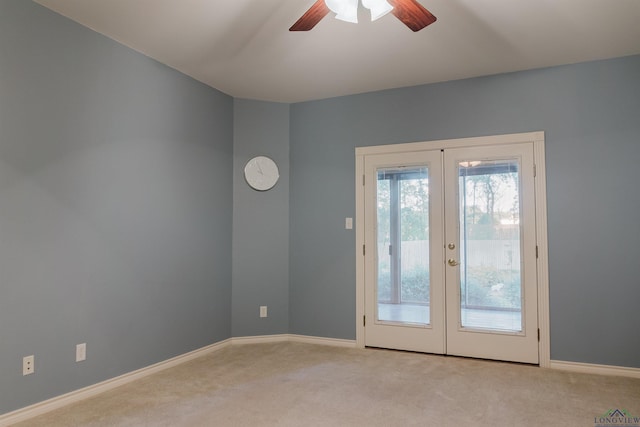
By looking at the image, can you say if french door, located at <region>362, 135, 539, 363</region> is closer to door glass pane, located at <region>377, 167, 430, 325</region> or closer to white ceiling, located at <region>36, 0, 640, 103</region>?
door glass pane, located at <region>377, 167, 430, 325</region>

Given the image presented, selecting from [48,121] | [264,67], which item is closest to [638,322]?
[264,67]

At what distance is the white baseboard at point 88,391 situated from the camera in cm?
244

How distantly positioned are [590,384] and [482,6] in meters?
2.83

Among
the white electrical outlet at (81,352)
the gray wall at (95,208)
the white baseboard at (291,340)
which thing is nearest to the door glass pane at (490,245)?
the white baseboard at (291,340)

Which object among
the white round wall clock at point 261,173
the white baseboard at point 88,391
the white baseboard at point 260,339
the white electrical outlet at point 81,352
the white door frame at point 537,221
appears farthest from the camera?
the white round wall clock at point 261,173

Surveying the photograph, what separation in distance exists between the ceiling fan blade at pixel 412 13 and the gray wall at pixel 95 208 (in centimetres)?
216

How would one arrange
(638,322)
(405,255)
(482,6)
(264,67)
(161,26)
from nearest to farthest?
1. (482,6)
2. (161,26)
3. (638,322)
4. (264,67)
5. (405,255)

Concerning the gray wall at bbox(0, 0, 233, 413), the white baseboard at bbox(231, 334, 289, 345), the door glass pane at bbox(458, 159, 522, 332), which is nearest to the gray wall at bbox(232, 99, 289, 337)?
the white baseboard at bbox(231, 334, 289, 345)

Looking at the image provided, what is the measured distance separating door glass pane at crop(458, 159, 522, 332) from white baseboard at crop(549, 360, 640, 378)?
406mm

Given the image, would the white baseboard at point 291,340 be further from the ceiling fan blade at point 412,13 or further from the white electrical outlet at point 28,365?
the ceiling fan blade at point 412,13

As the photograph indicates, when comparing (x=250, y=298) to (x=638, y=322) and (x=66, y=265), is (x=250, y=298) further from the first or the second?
(x=638, y=322)

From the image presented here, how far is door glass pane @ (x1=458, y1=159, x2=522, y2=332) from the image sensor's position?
3.63 metres

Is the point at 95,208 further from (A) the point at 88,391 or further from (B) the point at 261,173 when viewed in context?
(B) the point at 261,173

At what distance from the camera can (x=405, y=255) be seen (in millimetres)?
3986
